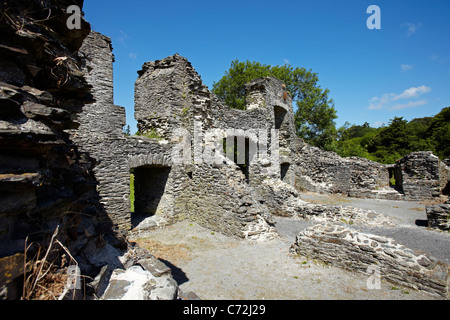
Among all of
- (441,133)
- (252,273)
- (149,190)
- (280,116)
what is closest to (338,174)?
(280,116)

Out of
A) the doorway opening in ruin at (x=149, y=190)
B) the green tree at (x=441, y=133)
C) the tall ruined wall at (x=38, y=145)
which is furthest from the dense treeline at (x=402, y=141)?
the tall ruined wall at (x=38, y=145)

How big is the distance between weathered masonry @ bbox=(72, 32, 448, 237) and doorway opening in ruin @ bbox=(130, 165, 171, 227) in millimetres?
36

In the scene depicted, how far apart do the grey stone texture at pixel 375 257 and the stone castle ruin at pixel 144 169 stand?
22 millimetres

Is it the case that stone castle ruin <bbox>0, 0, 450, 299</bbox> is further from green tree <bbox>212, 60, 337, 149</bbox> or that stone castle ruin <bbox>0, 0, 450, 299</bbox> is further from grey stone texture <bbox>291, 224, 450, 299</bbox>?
green tree <bbox>212, 60, 337, 149</bbox>

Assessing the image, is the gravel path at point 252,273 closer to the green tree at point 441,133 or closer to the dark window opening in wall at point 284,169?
the dark window opening in wall at point 284,169

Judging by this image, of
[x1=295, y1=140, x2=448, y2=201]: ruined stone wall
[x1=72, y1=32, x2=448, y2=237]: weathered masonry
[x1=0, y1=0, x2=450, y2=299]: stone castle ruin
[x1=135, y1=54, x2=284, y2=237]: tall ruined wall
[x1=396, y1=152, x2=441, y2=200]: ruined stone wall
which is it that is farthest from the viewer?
[x1=295, y1=140, x2=448, y2=201]: ruined stone wall

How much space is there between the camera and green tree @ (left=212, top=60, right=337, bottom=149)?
22.0m

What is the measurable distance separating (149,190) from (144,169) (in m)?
0.90

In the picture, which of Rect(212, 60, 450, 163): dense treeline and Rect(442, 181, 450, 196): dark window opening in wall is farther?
Rect(212, 60, 450, 163): dense treeline

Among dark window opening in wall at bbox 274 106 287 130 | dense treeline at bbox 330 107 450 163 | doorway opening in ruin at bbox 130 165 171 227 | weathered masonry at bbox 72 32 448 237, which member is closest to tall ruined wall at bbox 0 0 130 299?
weathered masonry at bbox 72 32 448 237

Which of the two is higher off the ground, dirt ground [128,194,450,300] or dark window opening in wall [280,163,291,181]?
dark window opening in wall [280,163,291,181]

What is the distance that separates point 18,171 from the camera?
1.72 m
